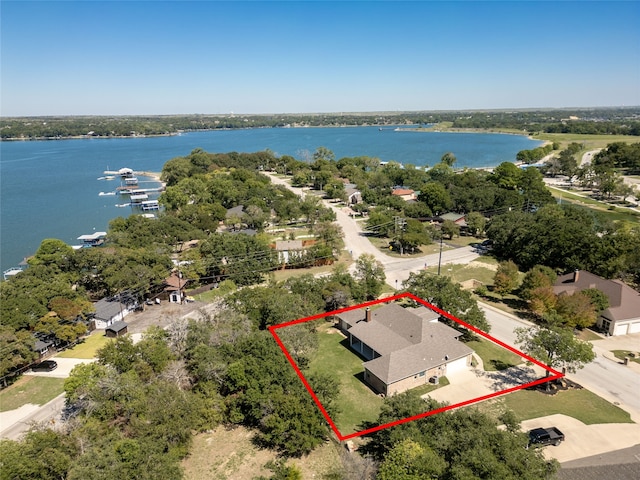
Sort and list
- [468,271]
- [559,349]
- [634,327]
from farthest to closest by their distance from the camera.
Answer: [468,271]
[634,327]
[559,349]

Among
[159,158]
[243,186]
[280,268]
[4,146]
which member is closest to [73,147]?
[4,146]

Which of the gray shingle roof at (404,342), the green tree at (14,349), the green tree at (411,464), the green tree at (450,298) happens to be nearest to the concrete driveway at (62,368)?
the green tree at (14,349)

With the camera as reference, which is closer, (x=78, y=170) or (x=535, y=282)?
(x=535, y=282)

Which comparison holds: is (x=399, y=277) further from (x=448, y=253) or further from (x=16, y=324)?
(x=16, y=324)

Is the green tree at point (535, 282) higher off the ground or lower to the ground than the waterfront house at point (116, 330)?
higher

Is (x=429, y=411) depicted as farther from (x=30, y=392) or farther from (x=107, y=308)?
(x=107, y=308)

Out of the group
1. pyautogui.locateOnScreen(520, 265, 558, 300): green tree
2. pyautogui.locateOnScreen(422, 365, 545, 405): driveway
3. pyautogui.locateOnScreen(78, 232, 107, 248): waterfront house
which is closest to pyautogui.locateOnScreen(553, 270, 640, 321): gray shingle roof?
pyautogui.locateOnScreen(520, 265, 558, 300): green tree

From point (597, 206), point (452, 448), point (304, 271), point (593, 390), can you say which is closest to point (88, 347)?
point (304, 271)

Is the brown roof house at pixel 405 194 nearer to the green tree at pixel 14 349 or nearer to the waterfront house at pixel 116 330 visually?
the waterfront house at pixel 116 330
